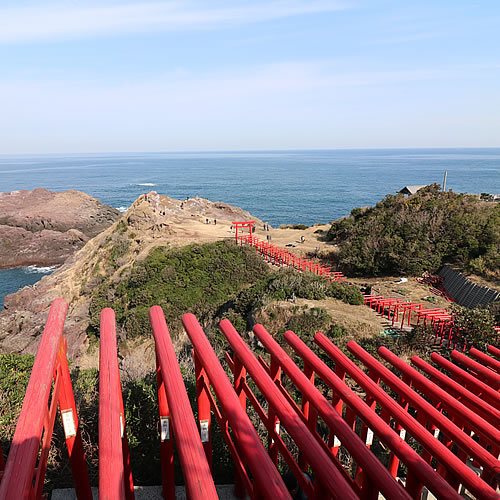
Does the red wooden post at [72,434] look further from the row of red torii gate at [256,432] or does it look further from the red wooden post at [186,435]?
the red wooden post at [186,435]

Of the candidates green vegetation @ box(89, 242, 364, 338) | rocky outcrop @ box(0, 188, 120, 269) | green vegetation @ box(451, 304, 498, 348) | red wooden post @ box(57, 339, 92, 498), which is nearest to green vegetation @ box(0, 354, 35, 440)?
red wooden post @ box(57, 339, 92, 498)

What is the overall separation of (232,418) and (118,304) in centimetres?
2188

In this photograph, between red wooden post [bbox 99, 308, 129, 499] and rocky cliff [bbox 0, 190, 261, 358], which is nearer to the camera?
red wooden post [bbox 99, 308, 129, 499]

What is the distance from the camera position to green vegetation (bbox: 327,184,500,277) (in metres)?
19.5

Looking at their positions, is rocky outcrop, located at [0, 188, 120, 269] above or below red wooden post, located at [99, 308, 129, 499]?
below

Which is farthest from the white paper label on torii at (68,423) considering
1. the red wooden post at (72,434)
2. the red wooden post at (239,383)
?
the red wooden post at (239,383)

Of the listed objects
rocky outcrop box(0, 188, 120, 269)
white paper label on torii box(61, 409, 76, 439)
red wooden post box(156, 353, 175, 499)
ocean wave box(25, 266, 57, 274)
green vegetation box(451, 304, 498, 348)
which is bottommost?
ocean wave box(25, 266, 57, 274)

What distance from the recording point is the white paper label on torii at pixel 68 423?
9.91 ft

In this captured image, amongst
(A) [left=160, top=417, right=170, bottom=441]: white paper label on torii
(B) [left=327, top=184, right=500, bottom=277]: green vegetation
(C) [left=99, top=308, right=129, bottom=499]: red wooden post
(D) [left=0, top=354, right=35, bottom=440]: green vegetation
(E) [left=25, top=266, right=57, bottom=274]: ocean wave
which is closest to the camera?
(C) [left=99, top=308, right=129, bottom=499]: red wooden post

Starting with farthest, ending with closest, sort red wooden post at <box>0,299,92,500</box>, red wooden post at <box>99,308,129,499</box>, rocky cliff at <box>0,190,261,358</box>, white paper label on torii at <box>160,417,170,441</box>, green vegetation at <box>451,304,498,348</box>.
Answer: rocky cliff at <box>0,190,261,358</box> → green vegetation at <box>451,304,498,348</box> → white paper label on torii at <box>160,417,170,441</box> → red wooden post at <box>99,308,129,499</box> → red wooden post at <box>0,299,92,500</box>

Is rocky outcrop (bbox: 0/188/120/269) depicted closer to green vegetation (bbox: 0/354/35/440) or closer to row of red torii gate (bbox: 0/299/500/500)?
green vegetation (bbox: 0/354/35/440)

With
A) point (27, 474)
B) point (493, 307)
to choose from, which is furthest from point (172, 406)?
point (493, 307)

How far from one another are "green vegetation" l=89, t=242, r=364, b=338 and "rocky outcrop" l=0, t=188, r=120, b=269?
2626cm

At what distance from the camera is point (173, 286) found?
22.5 metres
